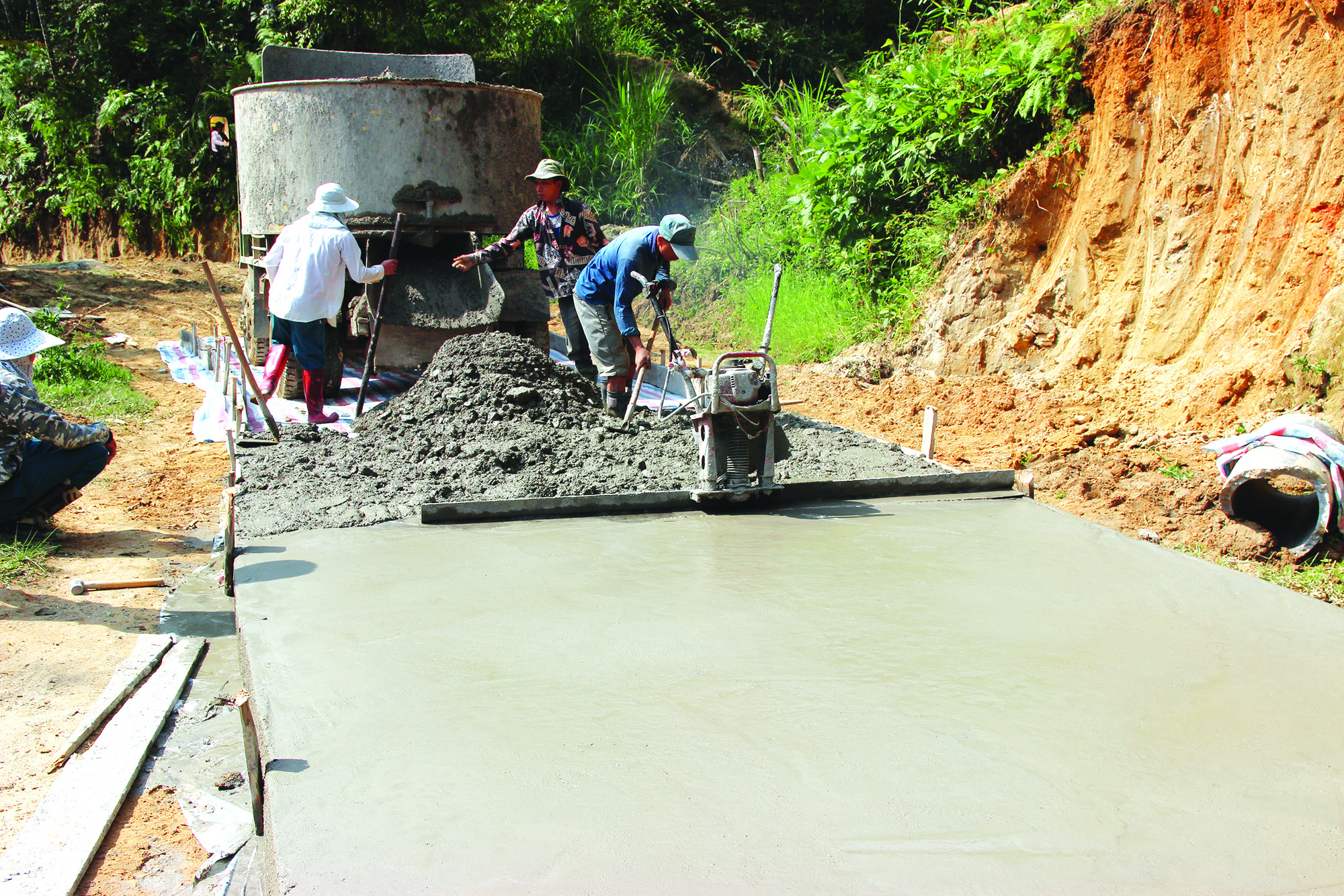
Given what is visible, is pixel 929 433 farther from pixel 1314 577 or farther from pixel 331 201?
pixel 331 201

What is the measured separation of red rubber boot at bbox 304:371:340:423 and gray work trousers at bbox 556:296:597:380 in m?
1.54

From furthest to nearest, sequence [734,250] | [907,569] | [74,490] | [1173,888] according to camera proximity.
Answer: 1. [734,250]
2. [74,490]
3. [907,569]
4. [1173,888]

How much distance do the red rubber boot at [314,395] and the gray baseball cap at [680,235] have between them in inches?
96.3

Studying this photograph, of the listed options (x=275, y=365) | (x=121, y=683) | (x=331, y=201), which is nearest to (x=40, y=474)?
(x=121, y=683)

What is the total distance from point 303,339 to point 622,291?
7.07 ft

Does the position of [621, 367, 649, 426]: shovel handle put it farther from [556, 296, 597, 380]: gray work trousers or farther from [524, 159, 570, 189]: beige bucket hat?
[524, 159, 570, 189]: beige bucket hat

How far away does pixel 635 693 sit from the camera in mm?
2547

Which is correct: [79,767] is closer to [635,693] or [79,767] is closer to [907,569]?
[635,693]

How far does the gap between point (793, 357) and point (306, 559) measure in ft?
19.2

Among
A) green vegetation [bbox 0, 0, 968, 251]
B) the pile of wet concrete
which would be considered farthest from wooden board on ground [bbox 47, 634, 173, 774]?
green vegetation [bbox 0, 0, 968, 251]

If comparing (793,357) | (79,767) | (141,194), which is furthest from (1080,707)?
(141,194)

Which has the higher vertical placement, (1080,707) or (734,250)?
(734,250)

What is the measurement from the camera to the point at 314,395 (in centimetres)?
619

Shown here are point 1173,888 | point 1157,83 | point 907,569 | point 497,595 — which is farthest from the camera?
point 1157,83
